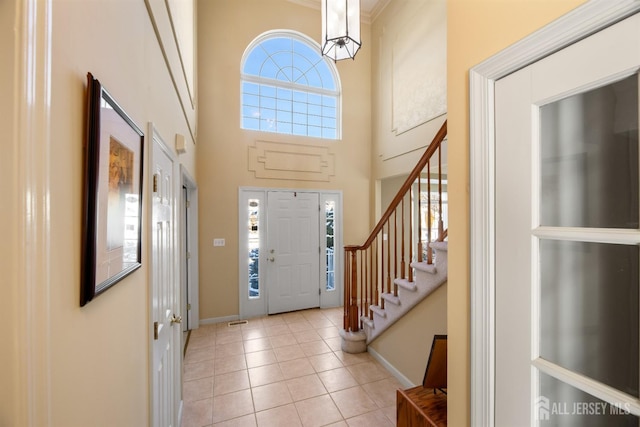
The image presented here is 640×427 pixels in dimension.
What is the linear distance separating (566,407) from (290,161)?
4.09m

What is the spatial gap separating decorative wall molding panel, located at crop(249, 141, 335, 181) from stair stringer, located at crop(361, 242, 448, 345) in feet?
8.13

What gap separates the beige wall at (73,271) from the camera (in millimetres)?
464

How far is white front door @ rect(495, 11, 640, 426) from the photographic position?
0.71 meters

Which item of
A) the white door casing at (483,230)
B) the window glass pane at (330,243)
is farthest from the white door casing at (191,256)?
the white door casing at (483,230)

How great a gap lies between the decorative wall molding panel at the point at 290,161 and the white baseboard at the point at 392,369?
2.74 m

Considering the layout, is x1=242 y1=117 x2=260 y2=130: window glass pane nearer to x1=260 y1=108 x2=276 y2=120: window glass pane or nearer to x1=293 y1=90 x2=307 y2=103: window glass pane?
x1=260 y1=108 x2=276 y2=120: window glass pane

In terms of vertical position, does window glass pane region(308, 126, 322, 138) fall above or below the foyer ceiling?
below

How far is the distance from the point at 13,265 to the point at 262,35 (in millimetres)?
4887

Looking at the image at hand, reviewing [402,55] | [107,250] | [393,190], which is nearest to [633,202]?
[107,250]

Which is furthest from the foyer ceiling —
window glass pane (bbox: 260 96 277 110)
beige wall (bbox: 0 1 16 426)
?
beige wall (bbox: 0 1 16 426)

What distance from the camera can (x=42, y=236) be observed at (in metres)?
0.51

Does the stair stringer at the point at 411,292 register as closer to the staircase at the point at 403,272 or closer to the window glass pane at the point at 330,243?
the staircase at the point at 403,272

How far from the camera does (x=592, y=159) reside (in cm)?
79

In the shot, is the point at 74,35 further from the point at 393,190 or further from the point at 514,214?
the point at 393,190
